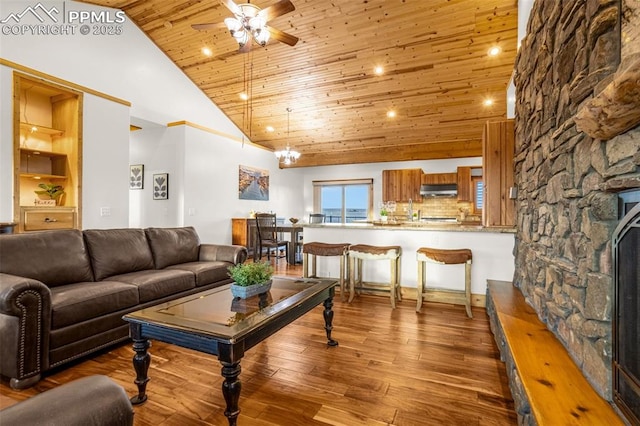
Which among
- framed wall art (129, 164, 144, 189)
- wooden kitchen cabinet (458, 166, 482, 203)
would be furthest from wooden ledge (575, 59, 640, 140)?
framed wall art (129, 164, 144, 189)

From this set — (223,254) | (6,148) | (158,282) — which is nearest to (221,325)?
(158,282)

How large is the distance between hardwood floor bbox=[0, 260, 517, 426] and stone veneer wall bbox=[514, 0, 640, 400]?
62 centimetres

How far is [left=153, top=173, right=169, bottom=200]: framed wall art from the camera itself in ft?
20.3

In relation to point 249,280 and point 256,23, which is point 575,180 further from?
point 256,23

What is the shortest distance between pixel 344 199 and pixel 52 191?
690cm

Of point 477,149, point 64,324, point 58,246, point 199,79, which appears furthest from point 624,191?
point 199,79

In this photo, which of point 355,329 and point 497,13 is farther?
point 497,13

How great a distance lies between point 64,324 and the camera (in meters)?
2.14

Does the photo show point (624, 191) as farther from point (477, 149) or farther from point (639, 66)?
point (477, 149)

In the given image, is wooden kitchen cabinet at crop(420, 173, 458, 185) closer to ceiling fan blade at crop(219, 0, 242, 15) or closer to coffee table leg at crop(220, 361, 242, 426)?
ceiling fan blade at crop(219, 0, 242, 15)

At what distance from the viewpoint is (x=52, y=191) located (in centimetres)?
431

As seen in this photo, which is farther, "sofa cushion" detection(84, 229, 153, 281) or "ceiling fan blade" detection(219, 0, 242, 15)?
"ceiling fan blade" detection(219, 0, 242, 15)

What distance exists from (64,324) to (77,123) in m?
3.47

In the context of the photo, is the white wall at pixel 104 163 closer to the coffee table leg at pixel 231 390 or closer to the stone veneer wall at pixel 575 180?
the coffee table leg at pixel 231 390
